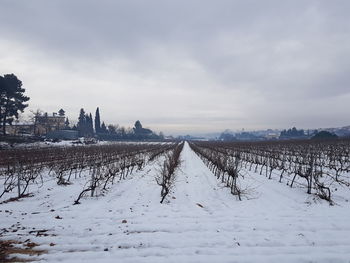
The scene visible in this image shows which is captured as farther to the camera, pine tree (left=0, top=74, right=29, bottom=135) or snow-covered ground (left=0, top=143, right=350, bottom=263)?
pine tree (left=0, top=74, right=29, bottom=135)

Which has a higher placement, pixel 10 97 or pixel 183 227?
pixel 10 97

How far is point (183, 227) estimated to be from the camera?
18.7 ft

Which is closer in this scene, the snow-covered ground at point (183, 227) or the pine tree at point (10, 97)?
the snow-covered ground at point (183, 227)

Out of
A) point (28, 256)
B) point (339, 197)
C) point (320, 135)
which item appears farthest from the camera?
point (320, 135)

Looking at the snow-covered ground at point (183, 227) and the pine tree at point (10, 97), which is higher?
the pine tree at point (10, 97)

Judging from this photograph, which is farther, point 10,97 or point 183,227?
point 10,97

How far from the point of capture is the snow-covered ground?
434 cm

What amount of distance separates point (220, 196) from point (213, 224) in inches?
135

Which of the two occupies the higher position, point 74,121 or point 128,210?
point 74,121

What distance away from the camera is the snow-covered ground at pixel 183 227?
4340mm

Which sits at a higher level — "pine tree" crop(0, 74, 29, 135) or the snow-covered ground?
"pine tree" crop(0, 74, 29, 135)

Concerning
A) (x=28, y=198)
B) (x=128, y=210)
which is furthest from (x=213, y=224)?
(x=28, y=198)

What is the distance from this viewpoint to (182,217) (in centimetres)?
650

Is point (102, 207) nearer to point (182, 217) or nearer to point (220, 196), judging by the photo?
point (182, 217)
